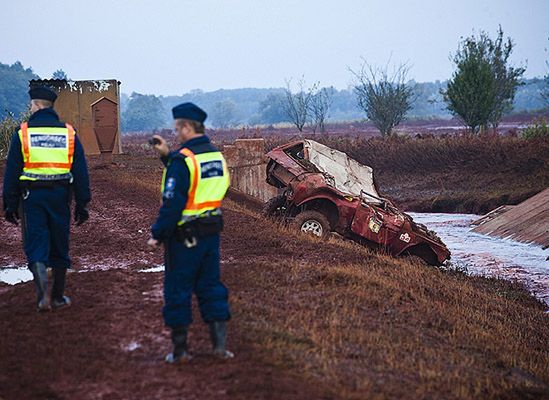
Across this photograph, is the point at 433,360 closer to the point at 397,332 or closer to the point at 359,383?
the point at 397,332

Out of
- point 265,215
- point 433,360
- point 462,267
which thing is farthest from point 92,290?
point 462,267

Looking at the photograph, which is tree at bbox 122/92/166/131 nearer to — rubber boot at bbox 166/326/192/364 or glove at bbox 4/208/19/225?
glove at bbox 4/208/19/225

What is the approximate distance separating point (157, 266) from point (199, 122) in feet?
18.2

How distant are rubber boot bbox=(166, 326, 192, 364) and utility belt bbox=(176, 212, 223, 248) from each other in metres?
0.69

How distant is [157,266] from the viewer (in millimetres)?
12234

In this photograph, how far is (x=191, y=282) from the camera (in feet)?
22.4

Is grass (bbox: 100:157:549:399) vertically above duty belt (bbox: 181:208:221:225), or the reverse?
duty belt (bbox: 181:208:221:225)

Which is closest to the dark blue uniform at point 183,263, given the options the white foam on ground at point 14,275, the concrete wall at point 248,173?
the white foam on ground at point 14,275

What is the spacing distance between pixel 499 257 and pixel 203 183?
1543cm

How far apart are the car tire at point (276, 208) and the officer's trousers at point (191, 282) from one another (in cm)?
1139

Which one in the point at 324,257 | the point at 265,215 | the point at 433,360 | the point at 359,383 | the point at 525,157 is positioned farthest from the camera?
the point at 525,157

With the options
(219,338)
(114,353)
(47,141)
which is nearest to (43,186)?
(47,141)

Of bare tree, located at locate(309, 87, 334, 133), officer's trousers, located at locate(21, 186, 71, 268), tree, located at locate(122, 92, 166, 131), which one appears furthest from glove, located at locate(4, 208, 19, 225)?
tree, located at locate(122, 92, 166, 131)

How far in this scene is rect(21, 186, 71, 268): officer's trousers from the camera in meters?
8.23
